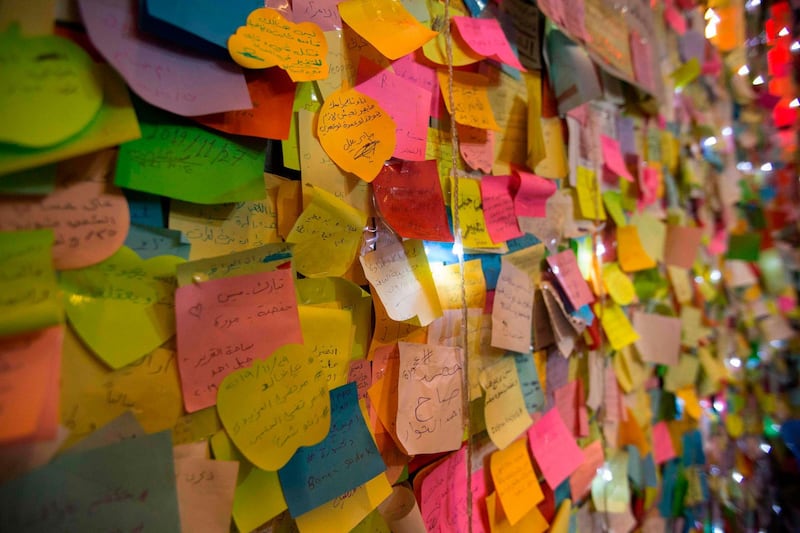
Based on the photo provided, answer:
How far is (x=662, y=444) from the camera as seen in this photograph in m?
1.08

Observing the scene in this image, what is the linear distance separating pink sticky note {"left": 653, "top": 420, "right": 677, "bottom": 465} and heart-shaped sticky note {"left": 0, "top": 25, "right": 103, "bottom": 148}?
1.28 m

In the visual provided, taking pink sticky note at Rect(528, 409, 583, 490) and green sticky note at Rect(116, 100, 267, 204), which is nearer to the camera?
green sticky note at Rect(116, 100, 267, 204)

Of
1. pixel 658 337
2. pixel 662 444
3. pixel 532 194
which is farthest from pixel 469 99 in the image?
pixel 662 444

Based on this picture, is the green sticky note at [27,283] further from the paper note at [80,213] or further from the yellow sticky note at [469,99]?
the yellow sticky note at [469,99]

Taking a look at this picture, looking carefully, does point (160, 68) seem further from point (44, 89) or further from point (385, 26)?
point (385, 26)

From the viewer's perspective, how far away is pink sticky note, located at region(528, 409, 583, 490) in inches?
27.7

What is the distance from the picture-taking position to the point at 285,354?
1.31ft

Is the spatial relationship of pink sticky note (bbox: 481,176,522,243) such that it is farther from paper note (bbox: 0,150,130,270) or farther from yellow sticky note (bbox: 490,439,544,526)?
paper note (bbox: 0,150,130,270)

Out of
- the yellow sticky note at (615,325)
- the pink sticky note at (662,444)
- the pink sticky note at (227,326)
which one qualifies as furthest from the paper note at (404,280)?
the pink sticky note at (662,444)

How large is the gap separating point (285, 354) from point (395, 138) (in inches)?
10.7

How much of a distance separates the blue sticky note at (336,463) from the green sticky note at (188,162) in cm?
23

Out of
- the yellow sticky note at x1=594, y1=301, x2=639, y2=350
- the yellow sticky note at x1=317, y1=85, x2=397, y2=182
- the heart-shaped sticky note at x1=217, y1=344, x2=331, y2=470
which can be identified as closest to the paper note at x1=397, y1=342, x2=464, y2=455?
the heart-shaped sticky note at x1=217, y1=344, x2=331, y2=470

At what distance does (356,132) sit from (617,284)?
0.70 m

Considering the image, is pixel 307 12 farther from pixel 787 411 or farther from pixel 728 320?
pixel 787 411
